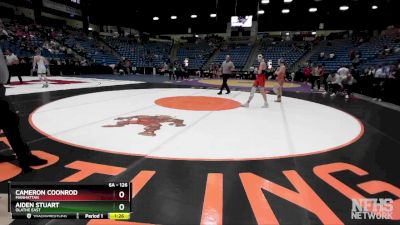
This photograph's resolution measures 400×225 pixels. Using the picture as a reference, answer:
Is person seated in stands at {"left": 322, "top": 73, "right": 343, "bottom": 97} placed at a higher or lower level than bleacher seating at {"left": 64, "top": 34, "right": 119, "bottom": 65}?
lower

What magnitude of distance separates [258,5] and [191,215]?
1456 inches

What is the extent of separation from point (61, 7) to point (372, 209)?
4187cm

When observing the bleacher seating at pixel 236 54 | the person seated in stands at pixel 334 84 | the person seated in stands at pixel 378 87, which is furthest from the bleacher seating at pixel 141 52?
the person seated in stands at pixel 378 87

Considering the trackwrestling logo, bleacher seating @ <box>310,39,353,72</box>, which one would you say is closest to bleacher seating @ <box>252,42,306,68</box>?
bleacher seating @ <box>310,39,353,72</box>

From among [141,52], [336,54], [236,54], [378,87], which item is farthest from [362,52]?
[141,52]

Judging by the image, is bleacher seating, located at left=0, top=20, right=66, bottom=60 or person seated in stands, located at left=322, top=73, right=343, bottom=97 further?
bleacher seating, located at left=0, top=20, right=66, bottom=60

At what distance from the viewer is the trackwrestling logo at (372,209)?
2626mm

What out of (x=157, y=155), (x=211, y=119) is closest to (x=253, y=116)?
(x=211, y=119)

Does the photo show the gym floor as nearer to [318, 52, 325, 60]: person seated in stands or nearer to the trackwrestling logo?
the trackwrestling logo

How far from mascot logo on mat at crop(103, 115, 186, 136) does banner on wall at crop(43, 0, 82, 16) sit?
35.2 m

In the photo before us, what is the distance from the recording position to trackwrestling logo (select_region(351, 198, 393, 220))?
103 inches

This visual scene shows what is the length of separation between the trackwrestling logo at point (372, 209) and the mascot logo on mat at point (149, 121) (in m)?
3.74

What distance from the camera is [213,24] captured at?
41.5 meters
